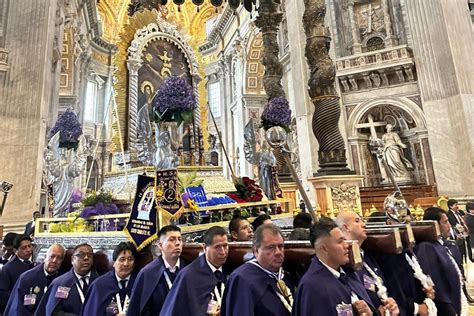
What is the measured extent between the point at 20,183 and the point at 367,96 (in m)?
11.5

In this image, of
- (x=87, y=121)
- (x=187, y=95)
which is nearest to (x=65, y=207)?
(x=187, y=95)

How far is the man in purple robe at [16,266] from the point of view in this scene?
312 centimetres

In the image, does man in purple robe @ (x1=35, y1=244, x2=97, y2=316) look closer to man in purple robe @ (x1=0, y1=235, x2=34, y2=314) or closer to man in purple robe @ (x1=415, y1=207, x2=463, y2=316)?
man in purple robe @ (x1=0, y1=235, x2=34, y2=314)

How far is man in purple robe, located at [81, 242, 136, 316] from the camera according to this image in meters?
2.13

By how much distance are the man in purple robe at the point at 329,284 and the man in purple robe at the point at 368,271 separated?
198 mm

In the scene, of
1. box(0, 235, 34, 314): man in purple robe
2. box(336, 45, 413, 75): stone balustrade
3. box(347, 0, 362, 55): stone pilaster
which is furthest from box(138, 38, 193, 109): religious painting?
box(347, 0, 362, 55): stone pilaster

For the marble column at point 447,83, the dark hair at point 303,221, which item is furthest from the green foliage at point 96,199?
the marble column at point 447,83

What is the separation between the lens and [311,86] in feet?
19.0

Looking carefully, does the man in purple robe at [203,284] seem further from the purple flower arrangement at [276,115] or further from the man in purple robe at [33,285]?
the purple flower arrangement at [276,115]

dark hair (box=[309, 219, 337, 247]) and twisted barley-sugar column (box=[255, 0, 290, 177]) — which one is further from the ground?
twisted barley-sugar column (box=[255, 0, 290, 177])

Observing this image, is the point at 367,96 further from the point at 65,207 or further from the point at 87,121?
the point at 87,121

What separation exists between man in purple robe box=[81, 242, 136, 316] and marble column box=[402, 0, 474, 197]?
10040 mm

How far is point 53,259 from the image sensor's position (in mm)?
2590

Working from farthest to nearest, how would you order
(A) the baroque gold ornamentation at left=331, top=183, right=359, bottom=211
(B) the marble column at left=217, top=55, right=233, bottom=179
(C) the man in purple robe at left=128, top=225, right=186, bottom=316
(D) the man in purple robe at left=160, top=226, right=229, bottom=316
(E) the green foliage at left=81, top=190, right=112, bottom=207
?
(B) the marble column at left=217, top=55, right=233, bottom=179, (A) the baroque gold ornamentation at left=331, top=183, right=359, bottom=211, (E) the green foliage at left=81, top=190, right=112, bottom=207, (C) the man in purple robe at left=128, top=225, right=186, bottom=316, (D) the man in purple robe at left=160, top=226, right=229, bottom=316
